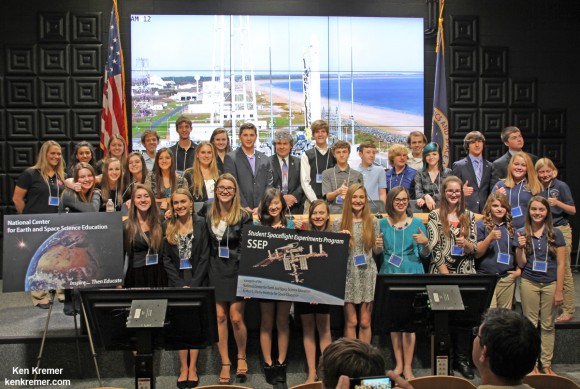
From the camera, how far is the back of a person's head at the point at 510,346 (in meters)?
2.54

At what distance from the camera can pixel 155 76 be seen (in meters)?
9.17

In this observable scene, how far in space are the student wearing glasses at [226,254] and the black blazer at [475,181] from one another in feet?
8.04

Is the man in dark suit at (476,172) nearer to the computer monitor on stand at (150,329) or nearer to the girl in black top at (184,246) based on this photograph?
the girl in black top at (184,246)

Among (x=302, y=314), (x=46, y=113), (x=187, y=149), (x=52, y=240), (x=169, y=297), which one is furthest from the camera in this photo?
(x=46, y=113)

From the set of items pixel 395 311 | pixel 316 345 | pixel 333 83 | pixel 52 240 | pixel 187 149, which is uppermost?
pixel 333 83

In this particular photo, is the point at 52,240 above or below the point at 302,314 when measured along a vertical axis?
above

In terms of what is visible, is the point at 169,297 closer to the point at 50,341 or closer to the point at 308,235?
the point at 308,235

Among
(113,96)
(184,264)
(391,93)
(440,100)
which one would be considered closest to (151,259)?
(184,264)

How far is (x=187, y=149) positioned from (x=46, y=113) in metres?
2.46

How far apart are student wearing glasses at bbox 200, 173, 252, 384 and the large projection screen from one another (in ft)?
11.7

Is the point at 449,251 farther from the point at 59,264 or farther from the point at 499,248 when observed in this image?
the point at 59,264

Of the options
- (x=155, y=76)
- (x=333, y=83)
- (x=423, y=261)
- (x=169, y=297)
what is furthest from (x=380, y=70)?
(x=169, y=297)

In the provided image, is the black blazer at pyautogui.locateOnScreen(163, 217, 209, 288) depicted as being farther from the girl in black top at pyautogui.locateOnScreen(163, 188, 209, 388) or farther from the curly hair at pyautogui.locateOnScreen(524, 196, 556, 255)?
the curly hair at pyautogui.locateOnScreen(524, 196, 556, 255)

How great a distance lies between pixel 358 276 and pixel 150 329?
2186 millimetres
